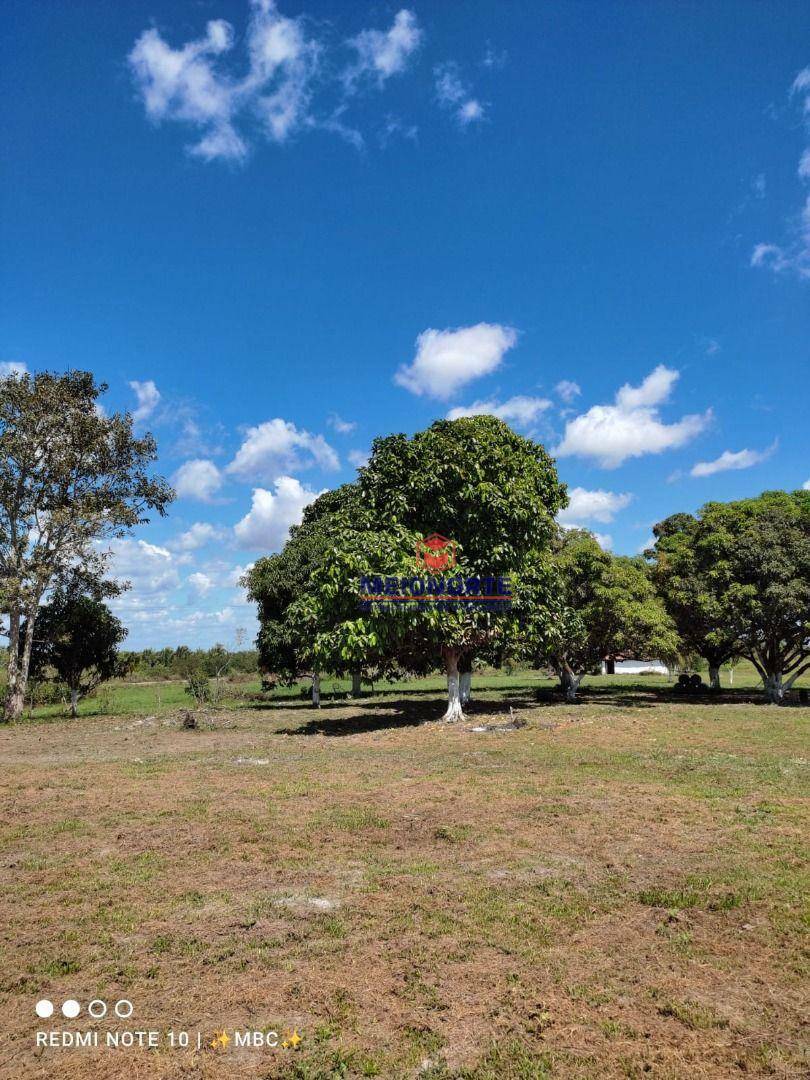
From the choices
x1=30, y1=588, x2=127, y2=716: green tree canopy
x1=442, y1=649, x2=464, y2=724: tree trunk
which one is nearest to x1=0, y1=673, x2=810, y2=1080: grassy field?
x1=442, y1=649, x2=464, y2=724: tree trunk

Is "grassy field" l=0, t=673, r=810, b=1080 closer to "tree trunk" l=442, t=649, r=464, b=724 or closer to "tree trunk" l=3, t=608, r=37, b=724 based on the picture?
"tree trunk" l=442, t=649, r=464, b=724

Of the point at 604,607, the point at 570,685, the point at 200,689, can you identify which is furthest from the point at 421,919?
the point at 200,689

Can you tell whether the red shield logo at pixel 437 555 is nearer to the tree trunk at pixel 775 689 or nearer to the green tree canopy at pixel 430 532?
the green tree canopy at pixel 430 532

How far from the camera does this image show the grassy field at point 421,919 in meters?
3.99

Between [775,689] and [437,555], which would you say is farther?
[775,689]

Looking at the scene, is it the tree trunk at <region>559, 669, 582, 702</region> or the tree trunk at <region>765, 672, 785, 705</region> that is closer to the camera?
the tree trunk at <region>765, 672, 785, 705</region>

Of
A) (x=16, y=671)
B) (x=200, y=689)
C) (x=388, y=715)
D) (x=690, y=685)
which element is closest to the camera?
(x=388, y=715)

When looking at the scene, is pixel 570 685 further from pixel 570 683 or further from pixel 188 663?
pixel 188 663

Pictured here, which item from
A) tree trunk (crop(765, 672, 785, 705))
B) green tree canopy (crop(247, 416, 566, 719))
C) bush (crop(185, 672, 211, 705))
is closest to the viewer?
green tree canopy (crop(247, 416, 566, 719))

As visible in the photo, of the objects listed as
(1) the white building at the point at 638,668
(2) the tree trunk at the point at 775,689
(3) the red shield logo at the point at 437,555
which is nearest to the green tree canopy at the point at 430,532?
(3) the red shield logo at the point at 437,555

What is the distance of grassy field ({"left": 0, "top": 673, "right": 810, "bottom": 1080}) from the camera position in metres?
3.99

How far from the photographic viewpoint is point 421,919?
19.0ft

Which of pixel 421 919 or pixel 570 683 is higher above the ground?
pixel 421 919

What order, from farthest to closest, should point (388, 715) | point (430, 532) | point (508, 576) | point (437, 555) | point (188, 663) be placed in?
point (188, 663) < point (388, 715) < point (430, 532) < point (508, 576) < point (437, 555)
